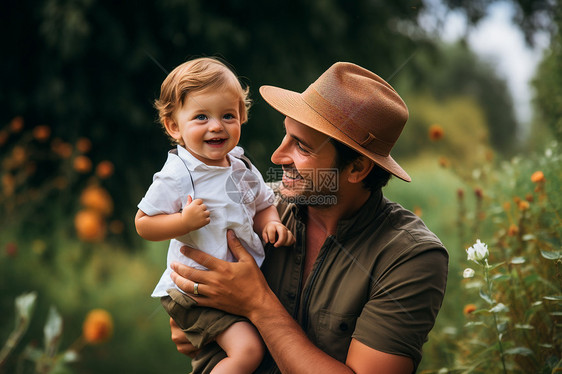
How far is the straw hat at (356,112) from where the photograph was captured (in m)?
1.96

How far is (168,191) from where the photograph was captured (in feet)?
6.15

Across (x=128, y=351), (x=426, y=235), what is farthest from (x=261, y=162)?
(x=426, y=235)

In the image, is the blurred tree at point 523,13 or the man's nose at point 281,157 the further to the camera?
the blurred tree at point 523,13

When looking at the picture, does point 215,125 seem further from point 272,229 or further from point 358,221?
point 358,221

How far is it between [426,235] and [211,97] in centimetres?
89

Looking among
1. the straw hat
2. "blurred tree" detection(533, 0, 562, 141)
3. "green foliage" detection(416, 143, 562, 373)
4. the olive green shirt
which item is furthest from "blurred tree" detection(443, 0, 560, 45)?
the olive green shirt

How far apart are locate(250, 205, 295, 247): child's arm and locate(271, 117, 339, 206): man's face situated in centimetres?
13

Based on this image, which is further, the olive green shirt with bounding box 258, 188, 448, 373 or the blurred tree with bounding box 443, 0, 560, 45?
the blurred tree with bounding box 443, 0, 560, 45

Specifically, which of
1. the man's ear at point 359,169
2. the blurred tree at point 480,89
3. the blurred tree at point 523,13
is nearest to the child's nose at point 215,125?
the man's ear at point 359,169

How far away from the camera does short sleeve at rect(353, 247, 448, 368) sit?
5.57 feet

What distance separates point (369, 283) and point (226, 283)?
49 cm

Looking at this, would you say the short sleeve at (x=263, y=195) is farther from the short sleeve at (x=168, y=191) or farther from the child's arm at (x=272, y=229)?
the short sleeve at (x=168, y=191)

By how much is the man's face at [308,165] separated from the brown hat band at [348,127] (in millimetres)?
69

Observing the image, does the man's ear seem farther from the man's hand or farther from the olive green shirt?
the man's hand
